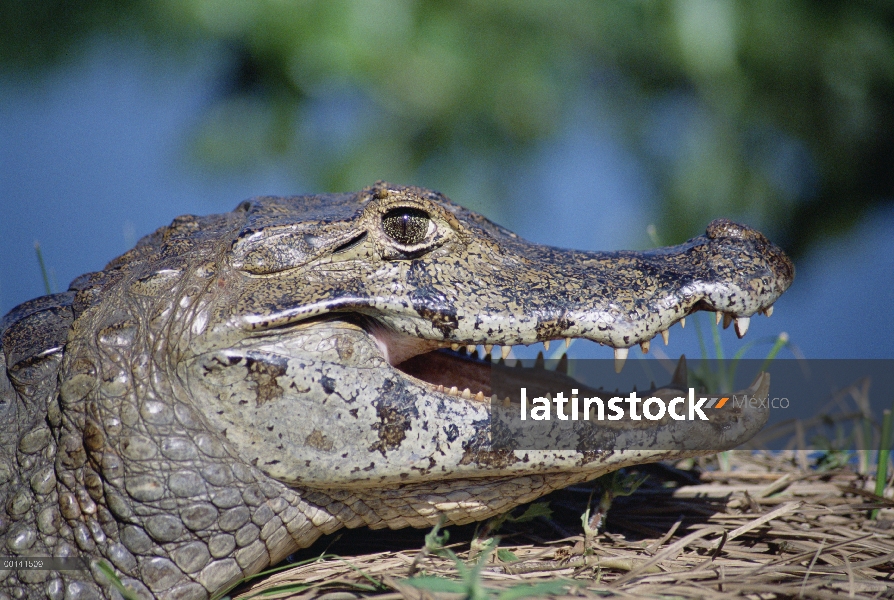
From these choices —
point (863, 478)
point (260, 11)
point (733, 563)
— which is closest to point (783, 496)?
point (863, 478)

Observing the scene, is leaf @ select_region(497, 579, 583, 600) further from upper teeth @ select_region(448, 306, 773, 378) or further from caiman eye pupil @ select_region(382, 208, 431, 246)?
caiman eye pupil @ select_region(382, 208, 431, 246)

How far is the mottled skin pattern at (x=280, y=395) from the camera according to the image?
59.2 inches

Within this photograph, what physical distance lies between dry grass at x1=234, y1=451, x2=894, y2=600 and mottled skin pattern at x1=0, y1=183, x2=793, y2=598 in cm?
13

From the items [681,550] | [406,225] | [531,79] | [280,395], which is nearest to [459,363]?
[406,225]

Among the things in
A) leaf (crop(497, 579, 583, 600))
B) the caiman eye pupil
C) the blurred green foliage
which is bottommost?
leaf (crop(497, 579, 583, 600))

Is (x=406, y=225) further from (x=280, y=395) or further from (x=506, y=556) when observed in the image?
(x=506, y=556)

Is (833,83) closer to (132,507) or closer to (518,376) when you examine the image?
(518,376)

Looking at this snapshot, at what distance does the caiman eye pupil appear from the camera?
63.7 inches

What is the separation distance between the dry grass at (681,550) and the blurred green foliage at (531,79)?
449 centimetres

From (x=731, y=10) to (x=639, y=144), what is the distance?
1455 mm

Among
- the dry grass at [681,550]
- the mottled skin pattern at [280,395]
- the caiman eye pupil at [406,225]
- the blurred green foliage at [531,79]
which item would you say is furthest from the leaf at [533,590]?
the blurred green foliage at [531,79]

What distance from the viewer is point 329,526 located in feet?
5.36

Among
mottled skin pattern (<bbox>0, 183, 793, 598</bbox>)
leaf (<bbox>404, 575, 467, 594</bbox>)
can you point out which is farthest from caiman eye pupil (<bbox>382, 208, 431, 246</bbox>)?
leaf (<bbox>404, 575, 467, 594</bbox>)

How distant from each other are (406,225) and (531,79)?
5.26 metres
